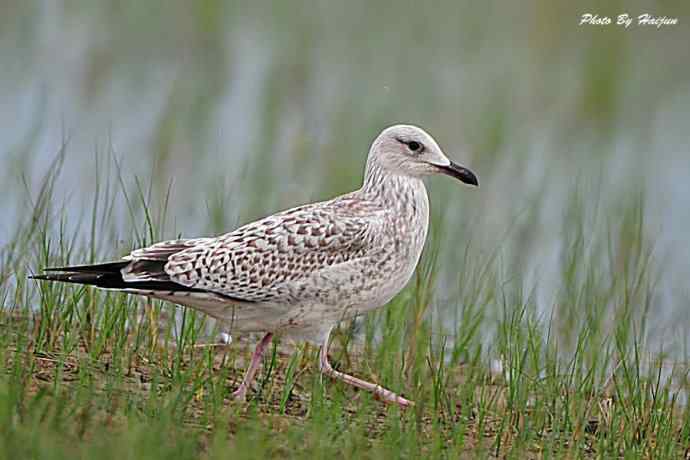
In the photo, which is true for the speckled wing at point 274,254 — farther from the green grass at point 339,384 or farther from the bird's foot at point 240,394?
the bird's foot at point 240,394

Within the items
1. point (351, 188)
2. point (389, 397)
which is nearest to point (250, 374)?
point (389, 397)

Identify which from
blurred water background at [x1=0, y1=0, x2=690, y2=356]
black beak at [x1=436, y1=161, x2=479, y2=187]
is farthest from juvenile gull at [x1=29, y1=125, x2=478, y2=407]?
blurred water background at [x1=0, y1=0, x2=690, y2=356]

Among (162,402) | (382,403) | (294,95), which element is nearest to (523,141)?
(294,95)

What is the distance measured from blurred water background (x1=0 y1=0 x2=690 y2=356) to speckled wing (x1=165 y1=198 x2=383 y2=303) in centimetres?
145

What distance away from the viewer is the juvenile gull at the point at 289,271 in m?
7.25

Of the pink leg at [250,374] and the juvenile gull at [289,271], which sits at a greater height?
the juvenile gull at [289,271]

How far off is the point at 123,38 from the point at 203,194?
3.49 meters

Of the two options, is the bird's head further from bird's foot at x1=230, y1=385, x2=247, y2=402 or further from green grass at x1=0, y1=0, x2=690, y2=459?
bird's foot at x1=230, y1=385, x2=247, y2=402

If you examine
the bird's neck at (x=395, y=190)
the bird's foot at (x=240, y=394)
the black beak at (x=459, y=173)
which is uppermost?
the black beak at (x=459, y=173)

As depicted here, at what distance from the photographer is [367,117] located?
1264 centimetres

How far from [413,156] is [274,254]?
1.06 metres

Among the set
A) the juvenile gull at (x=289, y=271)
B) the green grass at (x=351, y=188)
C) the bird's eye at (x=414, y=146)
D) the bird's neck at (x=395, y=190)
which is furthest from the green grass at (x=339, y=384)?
the bird's eye at (x=414, y=146)

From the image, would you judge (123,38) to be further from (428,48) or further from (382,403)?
(382,403)

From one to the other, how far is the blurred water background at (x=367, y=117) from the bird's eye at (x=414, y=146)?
140 centimetres
